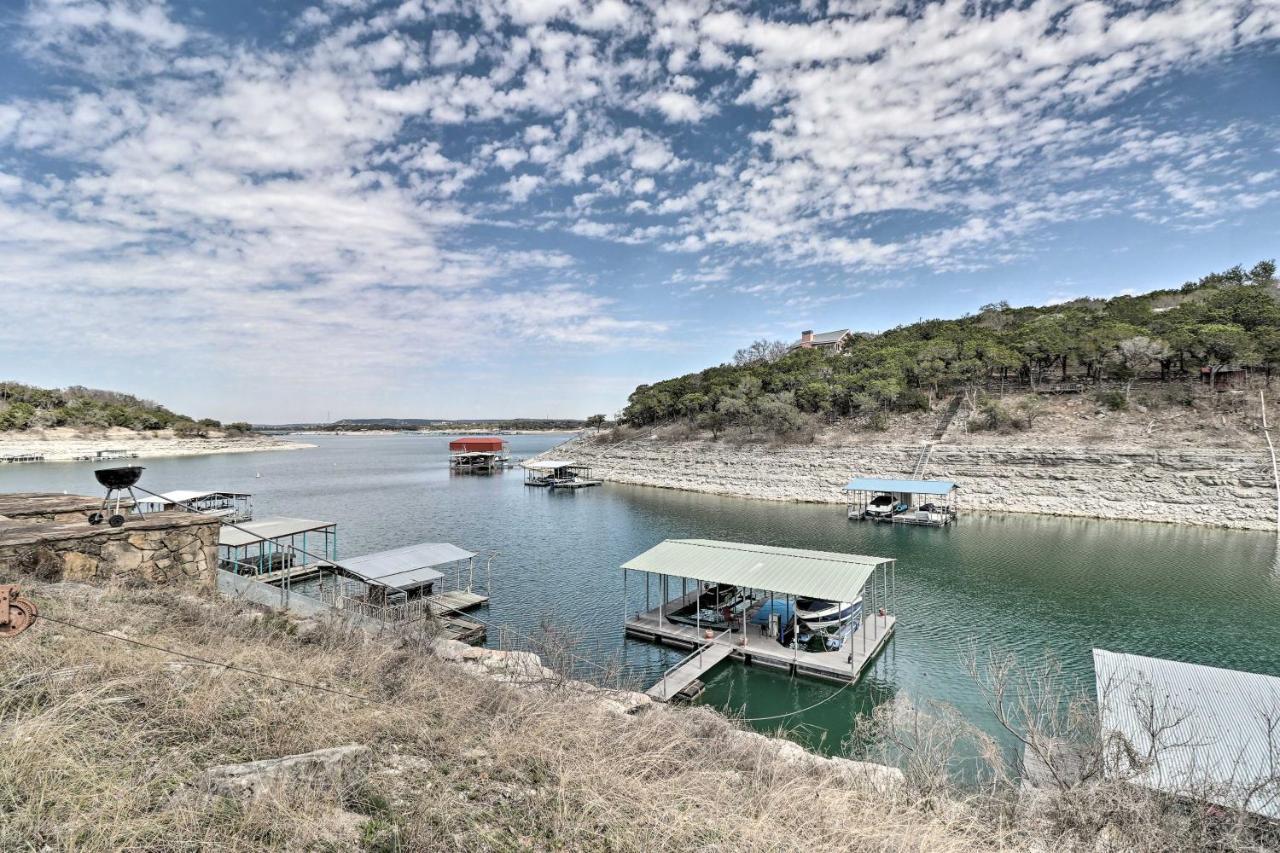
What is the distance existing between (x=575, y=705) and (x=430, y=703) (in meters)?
1.95

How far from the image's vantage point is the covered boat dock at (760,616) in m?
14.4

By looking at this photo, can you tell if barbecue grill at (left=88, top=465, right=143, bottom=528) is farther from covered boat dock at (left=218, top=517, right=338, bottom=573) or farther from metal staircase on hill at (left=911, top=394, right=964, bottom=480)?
metal staircase on hill at (left=911, top=394, right=964, bottom=480)

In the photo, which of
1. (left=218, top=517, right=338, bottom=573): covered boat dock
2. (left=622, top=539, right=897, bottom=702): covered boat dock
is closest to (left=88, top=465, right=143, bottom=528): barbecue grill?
(left=622, top=539, right=897, bottom=702): covered boat dock

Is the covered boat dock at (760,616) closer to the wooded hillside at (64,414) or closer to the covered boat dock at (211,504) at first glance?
the covered boat dock at (211,504)

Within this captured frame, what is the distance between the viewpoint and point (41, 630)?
594 cm

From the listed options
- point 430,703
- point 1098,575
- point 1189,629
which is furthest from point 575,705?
point 1098,575

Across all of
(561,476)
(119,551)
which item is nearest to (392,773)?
(119,551)

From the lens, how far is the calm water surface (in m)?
14.4

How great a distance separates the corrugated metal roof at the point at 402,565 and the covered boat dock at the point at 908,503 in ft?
81.8

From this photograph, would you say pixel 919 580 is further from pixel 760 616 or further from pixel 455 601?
pixel 455 601

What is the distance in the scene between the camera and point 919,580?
22.3 metres

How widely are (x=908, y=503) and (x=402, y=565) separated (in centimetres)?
3028

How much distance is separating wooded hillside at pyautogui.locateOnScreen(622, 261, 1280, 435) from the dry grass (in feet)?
150

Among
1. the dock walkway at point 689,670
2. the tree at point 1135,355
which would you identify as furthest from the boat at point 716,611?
the tree at point 1135,355
